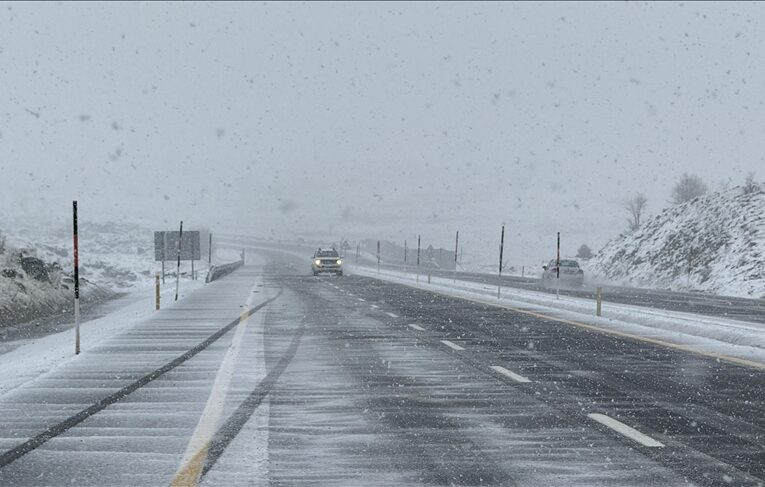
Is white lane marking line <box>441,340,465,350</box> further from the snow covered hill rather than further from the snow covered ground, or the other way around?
the snow covered hill

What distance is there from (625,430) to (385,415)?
7.61ft

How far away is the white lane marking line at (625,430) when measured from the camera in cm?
784

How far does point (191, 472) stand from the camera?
6.68 meters

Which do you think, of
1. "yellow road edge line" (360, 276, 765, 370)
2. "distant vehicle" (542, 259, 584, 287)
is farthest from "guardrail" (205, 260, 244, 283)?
"yellow road edge line" (360, 276, 765, 370)

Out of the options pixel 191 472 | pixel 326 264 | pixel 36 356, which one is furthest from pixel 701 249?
pixel 191 472

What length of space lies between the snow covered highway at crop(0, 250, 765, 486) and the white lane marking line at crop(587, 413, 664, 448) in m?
0.02

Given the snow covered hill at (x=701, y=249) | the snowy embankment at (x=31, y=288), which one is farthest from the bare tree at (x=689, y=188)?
the snowy embankment at (x=31, y=288)

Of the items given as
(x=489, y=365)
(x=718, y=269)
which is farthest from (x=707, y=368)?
(x=718, y=269)

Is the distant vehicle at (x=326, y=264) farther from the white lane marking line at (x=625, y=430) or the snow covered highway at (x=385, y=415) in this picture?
the white lane marking line at (x=625, y=430)

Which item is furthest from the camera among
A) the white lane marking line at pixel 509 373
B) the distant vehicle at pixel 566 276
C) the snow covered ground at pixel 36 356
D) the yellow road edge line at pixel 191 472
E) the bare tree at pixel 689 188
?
the bare tree at pixel 689 188

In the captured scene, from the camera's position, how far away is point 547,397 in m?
10.6

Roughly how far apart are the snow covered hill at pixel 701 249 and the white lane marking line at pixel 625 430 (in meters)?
43.2

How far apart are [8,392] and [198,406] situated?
280 cm

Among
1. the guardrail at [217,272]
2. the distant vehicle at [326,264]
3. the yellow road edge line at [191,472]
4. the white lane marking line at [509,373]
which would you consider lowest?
the guardrail at [217,272]
